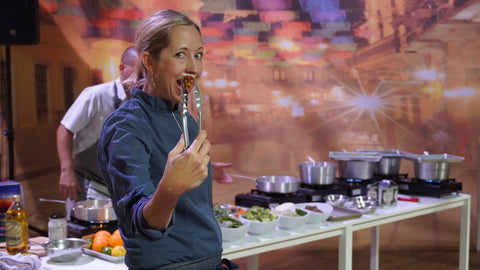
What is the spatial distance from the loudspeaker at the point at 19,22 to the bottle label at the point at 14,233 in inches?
92.0

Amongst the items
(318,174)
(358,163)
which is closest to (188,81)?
(318,174)

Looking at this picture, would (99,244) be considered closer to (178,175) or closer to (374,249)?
(178,175)

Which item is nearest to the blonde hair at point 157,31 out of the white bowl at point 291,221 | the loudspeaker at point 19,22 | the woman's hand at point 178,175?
the woman's hand at point 178,175

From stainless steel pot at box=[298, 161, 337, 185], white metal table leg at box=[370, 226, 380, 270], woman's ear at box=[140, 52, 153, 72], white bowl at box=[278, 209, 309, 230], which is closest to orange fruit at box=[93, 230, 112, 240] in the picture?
white bowl at box=[278, 209, 309, 230]

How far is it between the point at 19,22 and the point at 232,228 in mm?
2616

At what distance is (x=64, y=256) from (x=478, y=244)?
14.7 ft

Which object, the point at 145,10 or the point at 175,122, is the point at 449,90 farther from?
the point at 175,122

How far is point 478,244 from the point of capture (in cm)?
548

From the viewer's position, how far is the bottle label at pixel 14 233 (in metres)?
2.17

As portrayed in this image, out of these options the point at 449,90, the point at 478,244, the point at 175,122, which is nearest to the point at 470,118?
the point at 449,90

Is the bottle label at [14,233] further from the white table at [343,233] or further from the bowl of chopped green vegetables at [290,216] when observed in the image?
the bowl of chopped green vegetables at [290,216]

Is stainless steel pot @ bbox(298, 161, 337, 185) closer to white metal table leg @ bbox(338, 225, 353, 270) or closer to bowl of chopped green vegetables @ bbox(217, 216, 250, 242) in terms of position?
white metal table leg @ bbox(338, 225, 353, 270)

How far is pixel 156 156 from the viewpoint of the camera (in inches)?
Answer: 51.4

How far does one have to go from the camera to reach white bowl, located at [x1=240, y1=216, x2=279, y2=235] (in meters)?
2.55
